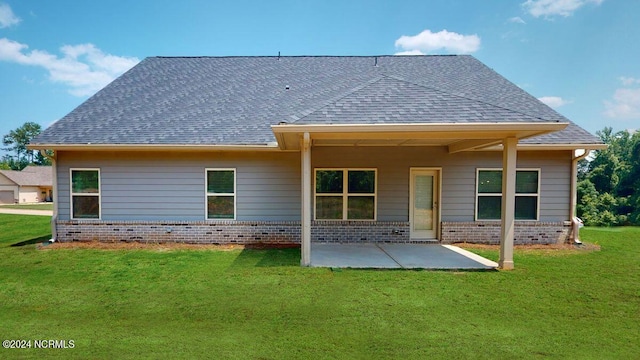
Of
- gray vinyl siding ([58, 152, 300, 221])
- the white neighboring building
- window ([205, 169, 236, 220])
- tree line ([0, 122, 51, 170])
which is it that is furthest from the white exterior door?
tree line ([0, 122, 51, 170])

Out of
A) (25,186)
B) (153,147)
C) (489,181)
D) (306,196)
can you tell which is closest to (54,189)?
(153,147)

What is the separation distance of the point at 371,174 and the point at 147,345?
6339mm

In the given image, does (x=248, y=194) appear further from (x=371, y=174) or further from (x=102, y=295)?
(x=102, y=295)

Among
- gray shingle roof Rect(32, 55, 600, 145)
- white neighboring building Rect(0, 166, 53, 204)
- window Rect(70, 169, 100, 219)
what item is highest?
gray shingle roof Rect(32, 55, 600, 145)

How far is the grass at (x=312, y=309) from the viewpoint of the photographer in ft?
9.84

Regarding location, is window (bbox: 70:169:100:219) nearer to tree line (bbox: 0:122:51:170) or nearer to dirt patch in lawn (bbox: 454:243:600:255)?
dirt patch in lawn (bbox: 454:243:600:255)

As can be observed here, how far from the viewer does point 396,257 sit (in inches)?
260

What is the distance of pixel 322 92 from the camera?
9.70 metres

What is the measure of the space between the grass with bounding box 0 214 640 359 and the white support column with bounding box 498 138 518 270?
1.37 ft

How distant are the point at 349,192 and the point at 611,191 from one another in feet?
118

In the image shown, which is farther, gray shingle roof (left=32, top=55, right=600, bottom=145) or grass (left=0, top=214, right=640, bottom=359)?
gray shingle roof (left=32, top=55, right=600, bottom=145)

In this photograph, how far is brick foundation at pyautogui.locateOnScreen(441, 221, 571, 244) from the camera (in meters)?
7.99

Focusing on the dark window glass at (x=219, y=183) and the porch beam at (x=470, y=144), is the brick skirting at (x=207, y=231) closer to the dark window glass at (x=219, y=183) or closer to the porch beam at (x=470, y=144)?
the dark window glass at (x=219, y=183)

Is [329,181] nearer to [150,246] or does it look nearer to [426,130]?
[426,130]
